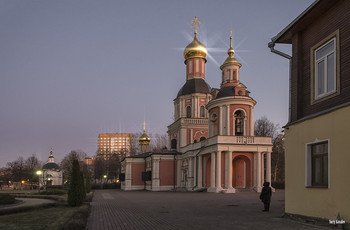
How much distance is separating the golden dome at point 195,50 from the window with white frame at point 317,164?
4103 centimetres

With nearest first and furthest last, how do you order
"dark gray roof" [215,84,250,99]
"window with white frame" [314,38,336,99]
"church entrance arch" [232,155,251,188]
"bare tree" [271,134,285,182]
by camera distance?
"window with white frame" [314,38,336,99] < "church entrance arch" [232,155,251,188] < "dark gray roof" [215,84,250,99] < "bare tree" [271,134,285,182]

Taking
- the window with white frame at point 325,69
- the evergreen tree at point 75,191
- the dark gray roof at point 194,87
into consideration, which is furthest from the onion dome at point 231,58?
the window with white frame at point 325,69

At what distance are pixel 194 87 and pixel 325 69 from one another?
38.6 m

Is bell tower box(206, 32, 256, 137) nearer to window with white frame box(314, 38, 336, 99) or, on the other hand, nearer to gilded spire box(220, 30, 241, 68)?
gilded spire box(220, 30, 241, 68)

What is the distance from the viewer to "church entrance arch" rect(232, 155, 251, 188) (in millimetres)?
37562

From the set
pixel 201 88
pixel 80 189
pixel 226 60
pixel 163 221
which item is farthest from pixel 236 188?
pixel 163 221

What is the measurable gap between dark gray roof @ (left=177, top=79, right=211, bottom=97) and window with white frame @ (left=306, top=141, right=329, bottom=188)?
3825 centimetres

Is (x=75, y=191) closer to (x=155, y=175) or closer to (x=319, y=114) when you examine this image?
(x=319, y=114)

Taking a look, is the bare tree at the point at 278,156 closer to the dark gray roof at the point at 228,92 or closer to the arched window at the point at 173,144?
the arched window at the point at 173,144

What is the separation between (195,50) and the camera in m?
51.3

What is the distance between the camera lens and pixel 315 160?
1130cm

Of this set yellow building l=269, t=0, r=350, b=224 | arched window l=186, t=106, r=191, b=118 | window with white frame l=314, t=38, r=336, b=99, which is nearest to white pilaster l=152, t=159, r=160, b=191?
arched window l=186, t=106, r=191, b=118

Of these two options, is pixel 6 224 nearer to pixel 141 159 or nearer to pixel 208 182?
pixel 208 182

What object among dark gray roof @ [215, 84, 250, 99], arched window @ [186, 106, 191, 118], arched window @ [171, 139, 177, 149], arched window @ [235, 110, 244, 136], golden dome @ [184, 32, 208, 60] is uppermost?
golden dome @ [184, 32, 208, 60]
